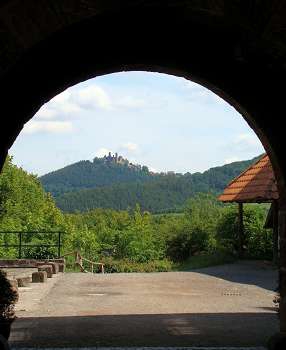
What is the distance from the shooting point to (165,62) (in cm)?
614

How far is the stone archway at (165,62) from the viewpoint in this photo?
17.3 ft

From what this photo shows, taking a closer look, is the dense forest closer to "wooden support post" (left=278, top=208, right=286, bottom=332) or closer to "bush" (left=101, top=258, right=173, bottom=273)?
"bush" (left=101, top=258, right=173, bottom=273)

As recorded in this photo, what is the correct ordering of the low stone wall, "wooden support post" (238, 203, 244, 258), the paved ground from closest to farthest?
1. the paved ground
2. the low stone wall
3. "wooden support post" (238, 203, 244, 258)

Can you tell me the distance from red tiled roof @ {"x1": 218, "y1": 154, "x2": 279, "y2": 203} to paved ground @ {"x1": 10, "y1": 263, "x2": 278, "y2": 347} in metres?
2.74

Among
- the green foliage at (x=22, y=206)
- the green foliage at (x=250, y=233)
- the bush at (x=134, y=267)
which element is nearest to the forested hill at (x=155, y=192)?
the green foliage at (x=22, y=206)

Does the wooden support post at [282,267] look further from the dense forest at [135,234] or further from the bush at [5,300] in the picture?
the dense forest at [135,234]

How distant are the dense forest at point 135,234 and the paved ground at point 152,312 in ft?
23.3

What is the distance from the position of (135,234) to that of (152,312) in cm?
3091

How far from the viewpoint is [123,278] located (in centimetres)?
1880

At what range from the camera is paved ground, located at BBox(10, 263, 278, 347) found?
7.93 meters

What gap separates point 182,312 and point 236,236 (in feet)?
51.1

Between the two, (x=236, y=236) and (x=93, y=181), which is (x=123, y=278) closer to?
(x=236, y=236)

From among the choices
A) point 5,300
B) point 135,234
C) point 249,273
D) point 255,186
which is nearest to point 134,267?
point 255,186

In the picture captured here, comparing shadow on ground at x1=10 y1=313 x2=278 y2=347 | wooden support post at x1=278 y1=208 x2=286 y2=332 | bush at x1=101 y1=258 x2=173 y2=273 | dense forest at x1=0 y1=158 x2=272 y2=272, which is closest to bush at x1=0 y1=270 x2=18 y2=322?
shadow on ground at x1=10 y1=313 x2=278 y2=347
